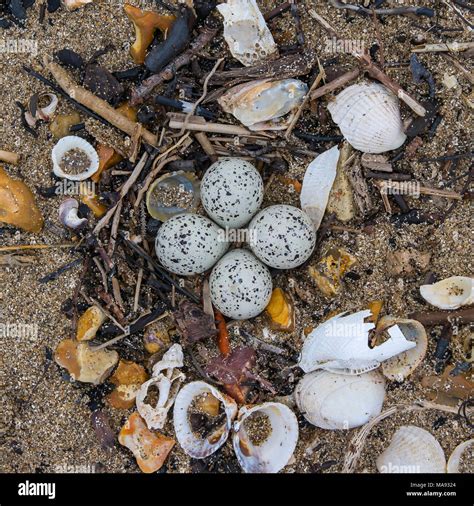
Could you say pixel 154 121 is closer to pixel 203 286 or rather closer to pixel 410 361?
pixel 203 286

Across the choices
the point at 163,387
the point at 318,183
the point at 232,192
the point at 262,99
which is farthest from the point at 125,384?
the point at 262,99

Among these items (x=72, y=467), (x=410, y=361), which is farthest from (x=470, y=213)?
(x=72, y=467)

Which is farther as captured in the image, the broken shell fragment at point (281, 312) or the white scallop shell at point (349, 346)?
the broken shell fragment at point (281, 312)

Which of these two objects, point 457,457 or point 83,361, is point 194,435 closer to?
point 83,361

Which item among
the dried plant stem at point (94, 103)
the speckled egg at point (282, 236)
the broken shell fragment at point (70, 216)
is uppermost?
the dried plant stem at point (94, 103)

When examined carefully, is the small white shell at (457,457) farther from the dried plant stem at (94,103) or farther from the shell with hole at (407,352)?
the dried plant stem at (94,103)

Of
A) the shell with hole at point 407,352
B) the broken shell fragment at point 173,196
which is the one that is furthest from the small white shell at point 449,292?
the broken shell fragment at point 173,196

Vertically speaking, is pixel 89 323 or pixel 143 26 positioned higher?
pixel 143 26
